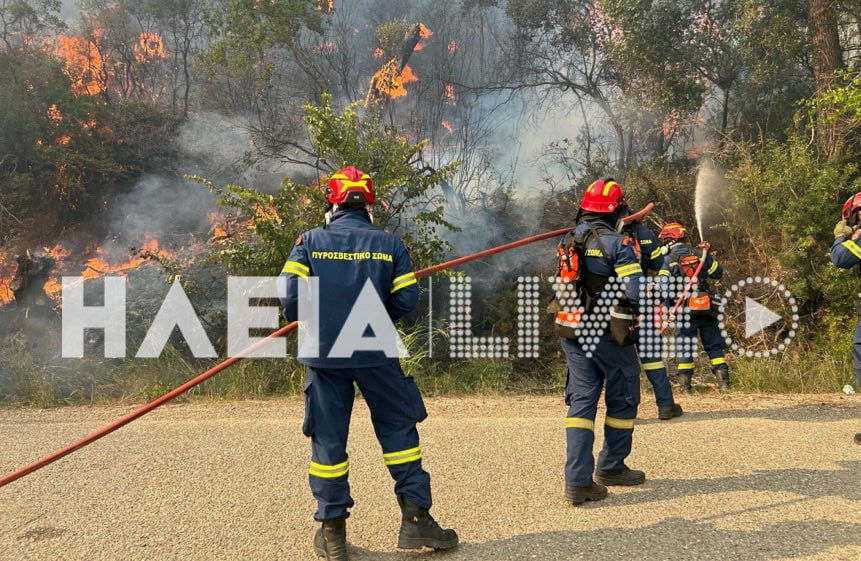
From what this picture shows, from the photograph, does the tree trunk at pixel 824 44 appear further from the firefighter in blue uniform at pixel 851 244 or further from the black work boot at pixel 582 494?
the black work boot at pixel 582 494

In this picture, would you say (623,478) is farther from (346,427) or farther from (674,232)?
(674,232)

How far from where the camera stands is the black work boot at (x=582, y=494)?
3736mm

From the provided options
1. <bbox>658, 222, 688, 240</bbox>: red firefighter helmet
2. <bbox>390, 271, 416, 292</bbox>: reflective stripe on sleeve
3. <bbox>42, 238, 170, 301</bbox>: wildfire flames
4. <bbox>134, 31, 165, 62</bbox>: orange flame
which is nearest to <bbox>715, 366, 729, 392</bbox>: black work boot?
<bbox>658, 222, 688, 240</bbox>: red firefighter helmet

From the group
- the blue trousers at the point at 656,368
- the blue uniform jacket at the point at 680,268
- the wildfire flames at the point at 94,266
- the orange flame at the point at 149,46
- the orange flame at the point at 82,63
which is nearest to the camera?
the blue trousers at the point at 656,368

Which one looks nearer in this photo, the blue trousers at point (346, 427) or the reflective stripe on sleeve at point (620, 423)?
the blue trousers at point (346, 427)

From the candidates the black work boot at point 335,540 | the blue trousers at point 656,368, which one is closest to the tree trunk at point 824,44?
the blue trousers at point 656,368

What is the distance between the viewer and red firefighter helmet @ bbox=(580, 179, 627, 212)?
4.03 meters

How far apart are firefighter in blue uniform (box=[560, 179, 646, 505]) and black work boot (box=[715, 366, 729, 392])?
374 centimetres

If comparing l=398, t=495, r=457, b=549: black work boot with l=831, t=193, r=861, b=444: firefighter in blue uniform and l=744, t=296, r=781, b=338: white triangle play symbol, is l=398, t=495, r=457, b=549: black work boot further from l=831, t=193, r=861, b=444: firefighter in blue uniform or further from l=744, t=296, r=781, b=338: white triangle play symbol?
l=744, t=296, r=781, b=338: white triangle play symbol

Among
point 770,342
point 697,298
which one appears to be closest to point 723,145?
point 770,342

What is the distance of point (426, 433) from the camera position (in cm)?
535

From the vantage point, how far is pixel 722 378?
23.9 feet

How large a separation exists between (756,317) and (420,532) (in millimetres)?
8131

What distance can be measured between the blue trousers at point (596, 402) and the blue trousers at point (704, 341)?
362 centimetres
